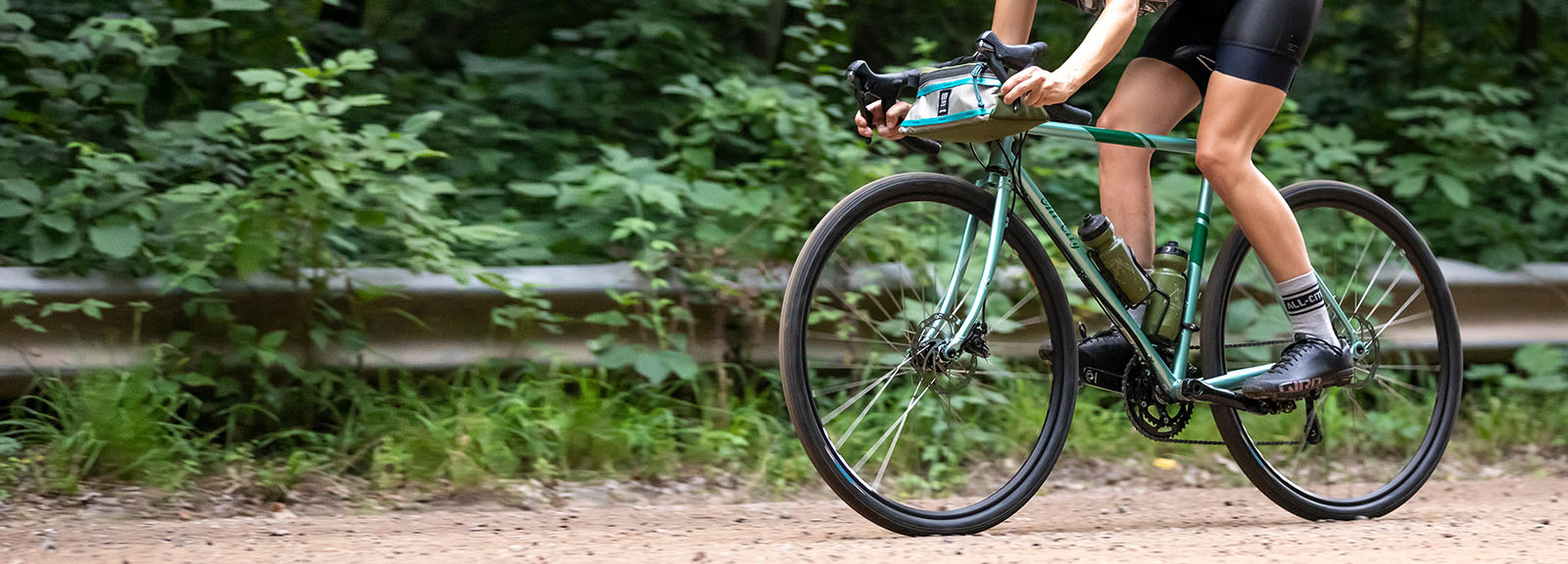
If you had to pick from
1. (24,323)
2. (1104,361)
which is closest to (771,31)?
(1104,361)

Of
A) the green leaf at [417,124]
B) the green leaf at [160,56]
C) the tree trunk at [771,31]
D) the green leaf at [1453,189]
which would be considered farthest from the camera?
the tree trunk at [771,31]

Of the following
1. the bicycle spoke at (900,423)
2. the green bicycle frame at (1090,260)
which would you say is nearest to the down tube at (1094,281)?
the green bicycle frame at (1090,260)

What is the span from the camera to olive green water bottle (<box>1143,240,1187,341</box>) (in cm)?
346

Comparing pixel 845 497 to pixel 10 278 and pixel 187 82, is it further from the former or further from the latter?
pixel 187 82

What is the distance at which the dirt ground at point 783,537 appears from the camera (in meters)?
2.94

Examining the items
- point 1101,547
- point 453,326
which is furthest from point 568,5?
point 1101,547

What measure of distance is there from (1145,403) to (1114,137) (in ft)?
2.28

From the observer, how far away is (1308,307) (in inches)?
137

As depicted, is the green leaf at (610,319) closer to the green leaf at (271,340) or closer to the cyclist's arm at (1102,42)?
the green leaf at (271,340)

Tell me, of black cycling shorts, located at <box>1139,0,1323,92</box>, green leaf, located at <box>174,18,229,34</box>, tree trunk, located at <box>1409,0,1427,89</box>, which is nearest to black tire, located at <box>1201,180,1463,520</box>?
black cycling shorts, located at <box>1139,0,1323,92</box>

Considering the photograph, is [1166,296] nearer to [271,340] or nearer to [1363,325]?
[1363,325]

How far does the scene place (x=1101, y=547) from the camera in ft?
10.0

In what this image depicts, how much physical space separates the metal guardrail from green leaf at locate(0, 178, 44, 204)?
0.31 meters

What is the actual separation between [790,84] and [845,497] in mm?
2655
